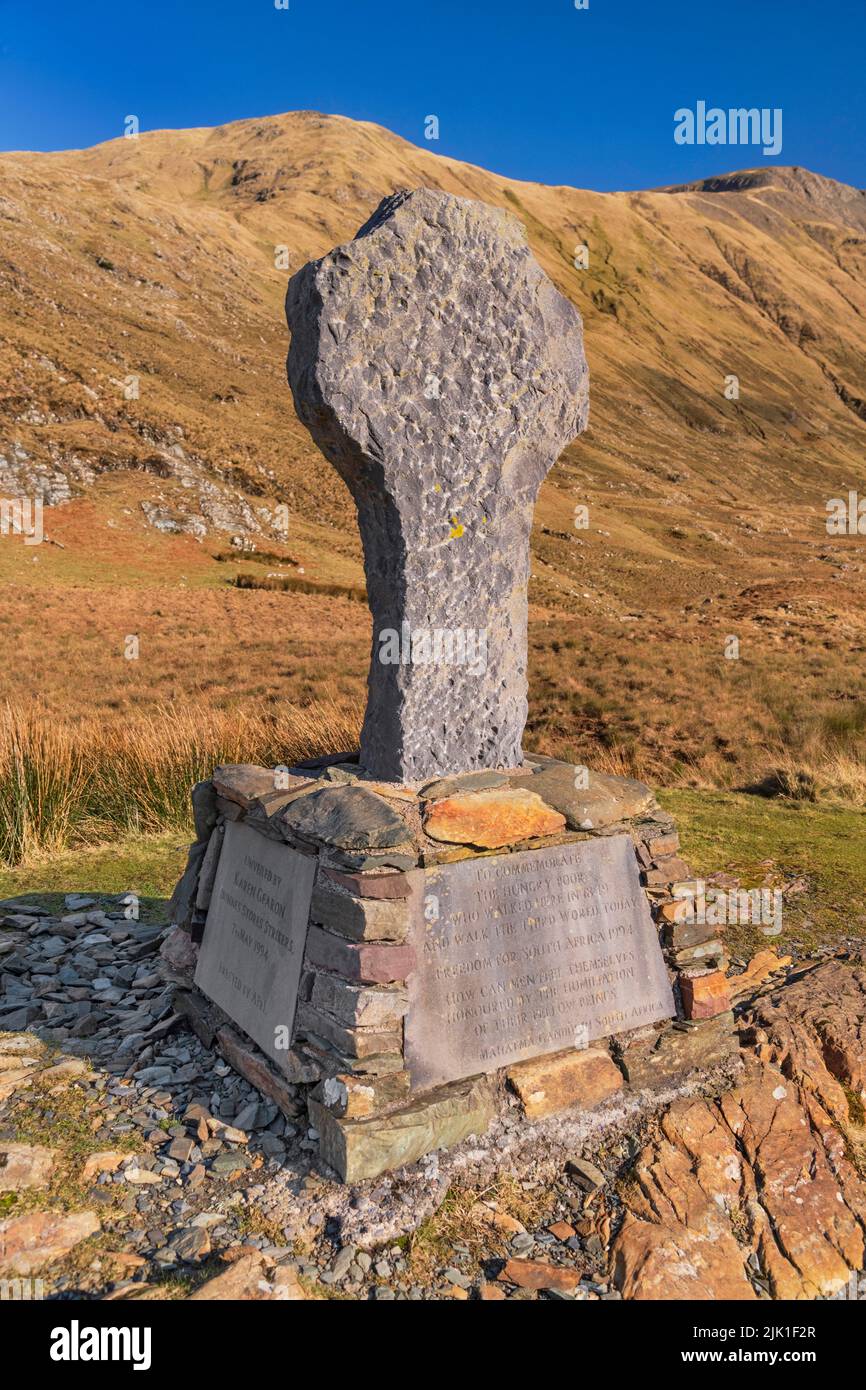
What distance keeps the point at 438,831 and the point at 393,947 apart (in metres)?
0.57

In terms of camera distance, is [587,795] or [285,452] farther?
[285,452]

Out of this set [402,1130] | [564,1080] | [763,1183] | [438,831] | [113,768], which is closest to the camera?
[402,1130]

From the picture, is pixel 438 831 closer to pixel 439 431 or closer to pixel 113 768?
pixel 439 431

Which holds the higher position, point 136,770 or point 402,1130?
point 136,770

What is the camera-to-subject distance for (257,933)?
15.1 ft

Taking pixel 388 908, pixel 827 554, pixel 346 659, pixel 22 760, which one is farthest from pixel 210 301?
pixel 388 908

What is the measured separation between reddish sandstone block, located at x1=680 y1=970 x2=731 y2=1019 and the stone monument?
0.04 ft

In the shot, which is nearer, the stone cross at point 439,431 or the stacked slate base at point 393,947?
the stacked slate base at point 393,947

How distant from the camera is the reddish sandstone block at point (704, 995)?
4.79 m

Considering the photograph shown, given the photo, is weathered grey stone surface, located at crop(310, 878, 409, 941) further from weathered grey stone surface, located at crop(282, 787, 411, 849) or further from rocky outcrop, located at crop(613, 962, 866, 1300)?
rocky outcrop, located at crop(613, 962, 866, 1300)

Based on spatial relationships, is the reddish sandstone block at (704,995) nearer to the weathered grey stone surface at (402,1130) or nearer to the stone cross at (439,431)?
the weathered grey stone surface at (402,1130)

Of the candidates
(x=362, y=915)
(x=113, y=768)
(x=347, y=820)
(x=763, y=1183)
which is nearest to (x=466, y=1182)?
(x=362, y=915)

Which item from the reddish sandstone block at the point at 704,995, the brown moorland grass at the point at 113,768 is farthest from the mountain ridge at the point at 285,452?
the reddish sandstone block at the point at 704,995

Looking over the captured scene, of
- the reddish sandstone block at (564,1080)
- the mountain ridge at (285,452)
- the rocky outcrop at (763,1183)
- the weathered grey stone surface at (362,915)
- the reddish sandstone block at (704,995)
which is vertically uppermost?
the mountain ridge at (285,452)
